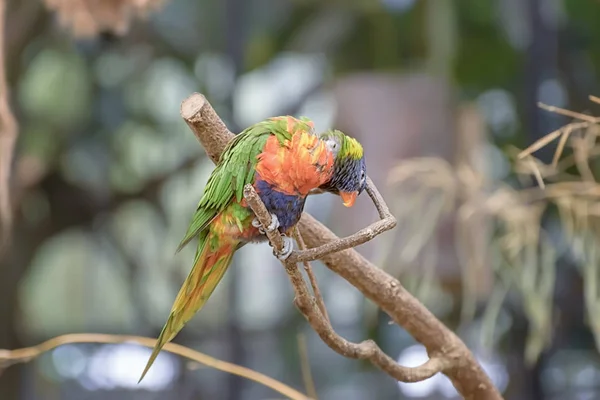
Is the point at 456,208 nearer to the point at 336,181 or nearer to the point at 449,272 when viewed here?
the point at 449,272

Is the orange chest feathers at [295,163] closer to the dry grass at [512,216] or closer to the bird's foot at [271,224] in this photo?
the bird's foot at [271,224]

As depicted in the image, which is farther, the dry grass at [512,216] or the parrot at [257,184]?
the dry grass at [512,216]

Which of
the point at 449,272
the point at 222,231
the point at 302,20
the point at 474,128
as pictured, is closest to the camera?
the point at 222,231

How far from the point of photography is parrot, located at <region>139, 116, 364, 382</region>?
21.0 inches

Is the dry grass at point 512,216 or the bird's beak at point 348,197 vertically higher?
the bird's beak at point 348,197

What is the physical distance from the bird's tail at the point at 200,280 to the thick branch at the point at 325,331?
0.22 ft

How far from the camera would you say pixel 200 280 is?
0.55 metres

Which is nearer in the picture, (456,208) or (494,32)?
(456,208)

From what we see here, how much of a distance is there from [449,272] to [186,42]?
2.69 feet

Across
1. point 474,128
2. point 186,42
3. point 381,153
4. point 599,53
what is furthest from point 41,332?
point 599,53

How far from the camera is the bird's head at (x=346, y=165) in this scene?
538mm

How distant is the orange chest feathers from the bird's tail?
0.21 feet

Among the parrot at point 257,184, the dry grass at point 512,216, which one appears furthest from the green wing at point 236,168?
the dry grass at point 512,216

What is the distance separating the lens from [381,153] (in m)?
1.26
